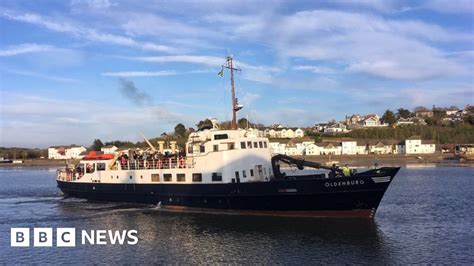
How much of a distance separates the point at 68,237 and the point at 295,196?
13.9m

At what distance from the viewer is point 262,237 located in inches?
1001

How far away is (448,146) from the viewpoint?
148m

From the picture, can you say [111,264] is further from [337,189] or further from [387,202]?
[387,202]

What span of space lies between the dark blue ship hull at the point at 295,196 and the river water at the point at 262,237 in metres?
0.77

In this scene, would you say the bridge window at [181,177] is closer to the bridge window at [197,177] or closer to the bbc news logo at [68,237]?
the bridge window at [197,177]

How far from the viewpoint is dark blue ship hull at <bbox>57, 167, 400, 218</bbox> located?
28.5 m

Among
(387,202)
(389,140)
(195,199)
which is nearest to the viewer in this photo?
(195,199)

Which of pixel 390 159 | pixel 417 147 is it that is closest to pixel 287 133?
pixel 417 147

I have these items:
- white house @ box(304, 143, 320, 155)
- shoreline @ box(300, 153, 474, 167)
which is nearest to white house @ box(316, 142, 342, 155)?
white house @ box(304, 143, 320, 155)

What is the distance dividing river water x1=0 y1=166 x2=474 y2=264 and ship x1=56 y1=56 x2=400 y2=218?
35.1 inches

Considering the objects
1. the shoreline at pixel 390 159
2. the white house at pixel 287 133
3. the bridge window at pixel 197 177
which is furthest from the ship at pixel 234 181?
the white house at pixel 287 133

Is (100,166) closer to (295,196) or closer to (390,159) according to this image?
(295,196)

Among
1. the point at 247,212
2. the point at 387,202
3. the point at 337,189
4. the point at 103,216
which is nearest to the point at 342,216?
the point at 337,189

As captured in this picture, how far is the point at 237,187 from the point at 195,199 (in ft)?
12.6
